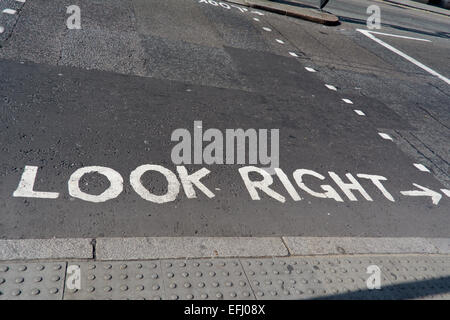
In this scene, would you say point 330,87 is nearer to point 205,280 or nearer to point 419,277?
point 419,277

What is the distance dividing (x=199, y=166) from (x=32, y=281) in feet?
8.31

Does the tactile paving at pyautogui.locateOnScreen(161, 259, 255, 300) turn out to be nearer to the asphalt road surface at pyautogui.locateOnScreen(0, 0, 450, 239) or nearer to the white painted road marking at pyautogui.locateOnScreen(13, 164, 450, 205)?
the asphalt road surface at pyautogui.locateOnScreen(0, 0, 450, 239)

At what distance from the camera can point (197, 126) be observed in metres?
6.20

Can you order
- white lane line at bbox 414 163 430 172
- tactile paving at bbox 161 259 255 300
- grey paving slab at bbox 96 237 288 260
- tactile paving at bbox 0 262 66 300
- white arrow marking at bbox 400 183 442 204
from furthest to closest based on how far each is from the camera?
white lane line at bbox 414 163 430 172 < white arrow marking at bbox 400 183 442 204 < grey paving slab at bbox 96 237 288 260 < tactile paving at bbox 161 259 255 300 < tactile paving at bbox 0 262 66 300

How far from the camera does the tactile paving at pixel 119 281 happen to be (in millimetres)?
3219

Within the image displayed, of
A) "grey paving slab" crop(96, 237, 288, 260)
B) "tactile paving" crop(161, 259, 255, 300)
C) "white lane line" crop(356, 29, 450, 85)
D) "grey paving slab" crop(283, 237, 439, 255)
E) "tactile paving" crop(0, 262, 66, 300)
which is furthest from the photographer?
"white lane line" crop(356, 29, 450, 85)

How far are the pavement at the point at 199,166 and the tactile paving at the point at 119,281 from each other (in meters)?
0.01

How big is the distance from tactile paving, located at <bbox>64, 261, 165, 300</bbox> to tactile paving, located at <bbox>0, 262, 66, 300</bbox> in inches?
4.7

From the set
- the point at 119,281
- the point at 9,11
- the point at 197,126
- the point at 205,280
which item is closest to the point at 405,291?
the point at 205,280

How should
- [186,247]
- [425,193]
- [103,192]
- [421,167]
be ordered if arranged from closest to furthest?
1. [186,247]
2. [103,192]
3. [425,193]
4. [421,167]

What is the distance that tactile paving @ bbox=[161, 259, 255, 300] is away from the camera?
3.44 metres

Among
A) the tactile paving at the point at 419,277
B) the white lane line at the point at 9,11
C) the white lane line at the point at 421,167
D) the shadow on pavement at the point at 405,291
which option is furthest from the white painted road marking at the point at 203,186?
the white lane line at the point at 9,11

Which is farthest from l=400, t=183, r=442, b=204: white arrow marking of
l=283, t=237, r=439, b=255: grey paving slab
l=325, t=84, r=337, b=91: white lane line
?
l=325, t=84, r=337, b=91: white lane line
